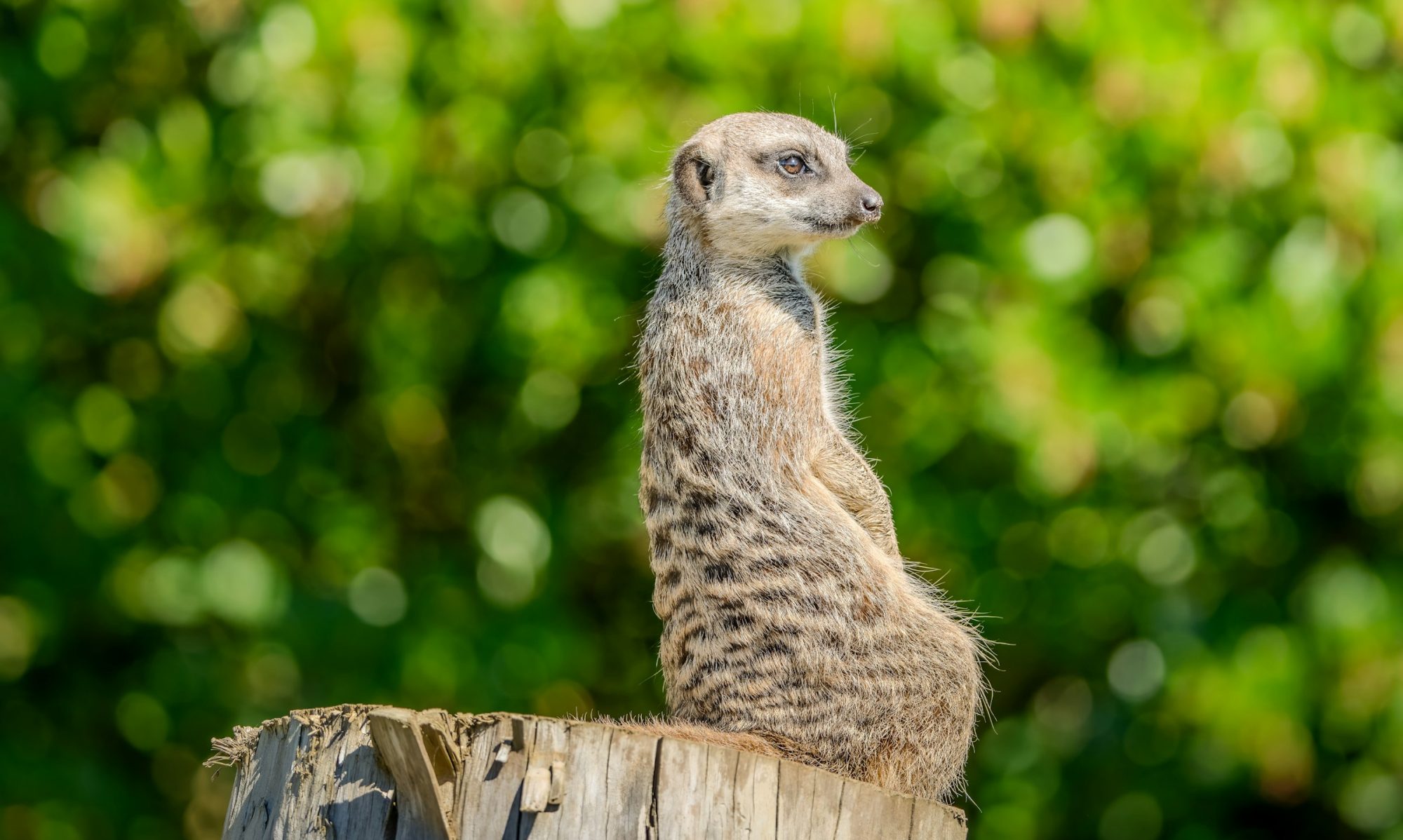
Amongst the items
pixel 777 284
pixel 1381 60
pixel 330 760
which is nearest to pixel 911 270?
pixel 1381 60

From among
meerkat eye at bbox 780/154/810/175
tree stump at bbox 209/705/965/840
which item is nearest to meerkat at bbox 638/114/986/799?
meerkat eye at bbox 780/154/810/175

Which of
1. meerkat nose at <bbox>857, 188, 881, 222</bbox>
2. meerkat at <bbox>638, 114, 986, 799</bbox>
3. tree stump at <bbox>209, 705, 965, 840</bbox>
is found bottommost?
tree stump at <bbox>209, 705, 965, 840</bbox>

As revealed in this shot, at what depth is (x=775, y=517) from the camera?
300 cm

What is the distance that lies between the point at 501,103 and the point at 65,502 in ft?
7.94

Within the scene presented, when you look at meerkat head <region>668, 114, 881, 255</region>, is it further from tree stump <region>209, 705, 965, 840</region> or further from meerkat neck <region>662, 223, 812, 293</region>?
tree stump <region>209, 705, 965, 840</region>

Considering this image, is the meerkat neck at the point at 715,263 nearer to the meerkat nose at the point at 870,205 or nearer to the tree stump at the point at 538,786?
the meerkat nose at the point at 870,205

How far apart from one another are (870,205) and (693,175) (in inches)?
17.6

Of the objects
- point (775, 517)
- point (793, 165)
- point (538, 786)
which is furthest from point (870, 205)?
point (538, 786)

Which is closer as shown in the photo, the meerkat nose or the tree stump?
the tree stump

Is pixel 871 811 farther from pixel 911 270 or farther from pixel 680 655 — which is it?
pixel 911 270

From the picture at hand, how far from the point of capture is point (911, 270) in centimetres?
552

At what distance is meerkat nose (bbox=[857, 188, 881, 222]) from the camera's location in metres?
3.36

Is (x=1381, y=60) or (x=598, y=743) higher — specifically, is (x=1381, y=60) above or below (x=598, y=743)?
above

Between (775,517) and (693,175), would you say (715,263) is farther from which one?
(775,517)
